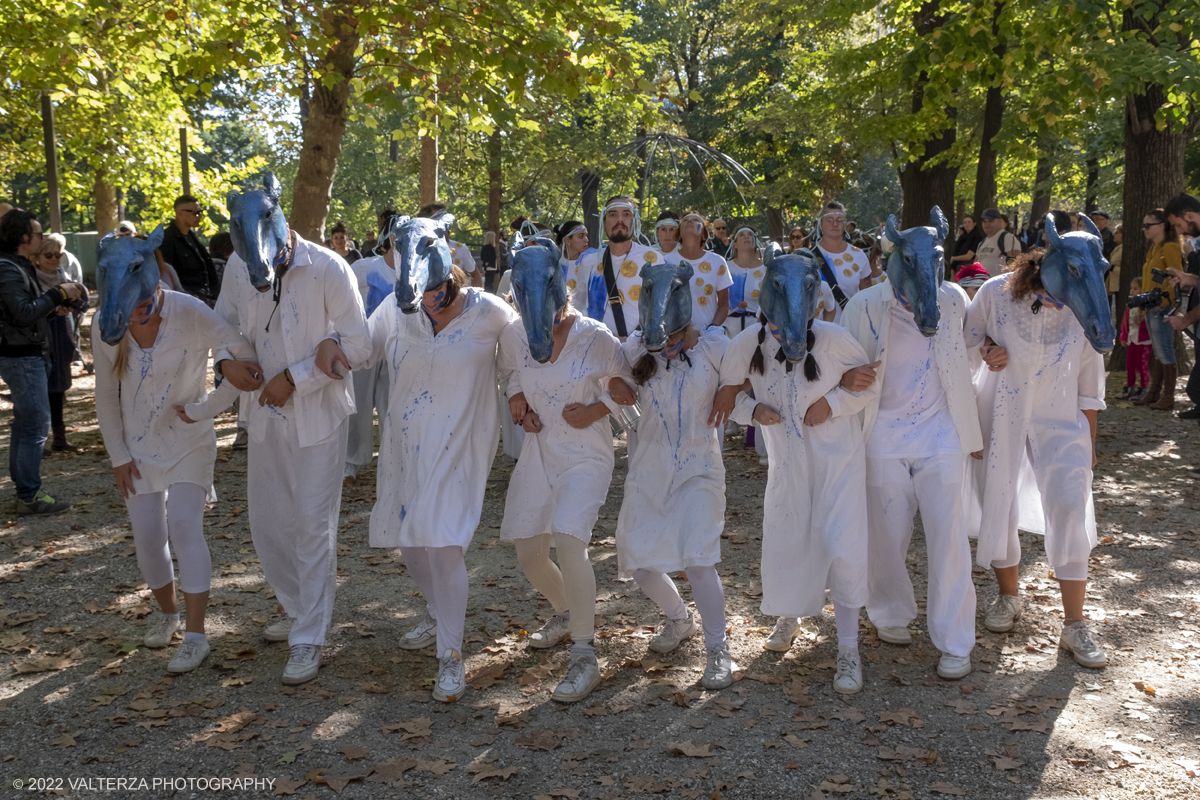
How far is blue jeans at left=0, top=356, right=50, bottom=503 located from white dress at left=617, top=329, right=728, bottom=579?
5.03 meters

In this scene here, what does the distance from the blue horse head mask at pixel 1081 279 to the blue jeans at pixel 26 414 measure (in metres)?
6.69

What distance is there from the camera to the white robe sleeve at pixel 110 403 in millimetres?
4543

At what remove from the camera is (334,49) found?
33.5ft

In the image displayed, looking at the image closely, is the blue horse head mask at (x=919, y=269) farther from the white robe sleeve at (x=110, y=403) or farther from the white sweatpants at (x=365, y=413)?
the white sweatpants at (x=365, y=413)

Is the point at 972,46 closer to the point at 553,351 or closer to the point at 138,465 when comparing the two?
the point at 553,351

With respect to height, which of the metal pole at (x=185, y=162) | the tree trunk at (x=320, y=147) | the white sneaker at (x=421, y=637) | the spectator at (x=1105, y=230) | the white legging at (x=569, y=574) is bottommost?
the white sneaker at (x=421, y=637)

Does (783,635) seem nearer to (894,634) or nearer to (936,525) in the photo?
(894,634)

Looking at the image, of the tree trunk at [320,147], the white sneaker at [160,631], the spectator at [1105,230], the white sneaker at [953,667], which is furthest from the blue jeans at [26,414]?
Answer: the spectator at [1105,230]

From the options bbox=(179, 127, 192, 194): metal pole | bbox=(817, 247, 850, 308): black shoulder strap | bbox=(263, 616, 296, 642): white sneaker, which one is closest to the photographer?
bbox=(263, 616, 296, 642): white sneaker

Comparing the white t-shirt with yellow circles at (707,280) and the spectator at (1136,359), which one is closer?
the white t-shirt with yellow circles at (707,280)

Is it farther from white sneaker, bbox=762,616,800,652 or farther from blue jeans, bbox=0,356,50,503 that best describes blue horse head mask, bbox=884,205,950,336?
blue jeans, bbox=0,356,50,503

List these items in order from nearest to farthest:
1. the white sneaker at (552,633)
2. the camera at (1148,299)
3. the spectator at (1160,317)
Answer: the white sneaker at (552,633)
the camera at (1148,299)
the spectator at (1160,317)

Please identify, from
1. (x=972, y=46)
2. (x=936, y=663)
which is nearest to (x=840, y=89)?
(x=972, y=46)

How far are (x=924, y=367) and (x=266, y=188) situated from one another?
9.82 ft
